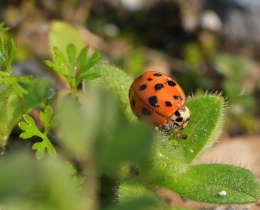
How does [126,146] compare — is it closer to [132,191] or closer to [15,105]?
[132,191]

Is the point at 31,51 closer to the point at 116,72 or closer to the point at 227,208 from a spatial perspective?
the point at 116,72

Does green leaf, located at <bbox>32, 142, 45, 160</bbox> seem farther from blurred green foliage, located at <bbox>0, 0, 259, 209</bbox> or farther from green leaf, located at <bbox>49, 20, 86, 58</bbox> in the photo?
green leaf, located at <bbox>49, 20, 86, 58</bbox>

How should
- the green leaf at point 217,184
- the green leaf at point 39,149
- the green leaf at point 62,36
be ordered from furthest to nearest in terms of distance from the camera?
the green leaf at point 62,36
the green leaf at point 217,184
the green leaf at point 39,149

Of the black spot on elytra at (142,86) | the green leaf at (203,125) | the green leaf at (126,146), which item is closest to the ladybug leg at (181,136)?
the green leaf at (203,125)

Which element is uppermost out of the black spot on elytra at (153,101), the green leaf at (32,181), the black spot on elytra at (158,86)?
the green leaf at (32,181)

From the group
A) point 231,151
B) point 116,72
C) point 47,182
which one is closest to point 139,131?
point 47,182

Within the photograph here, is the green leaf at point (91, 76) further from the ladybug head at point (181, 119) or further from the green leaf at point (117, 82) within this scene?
the ladybug head at point (181, 119)
